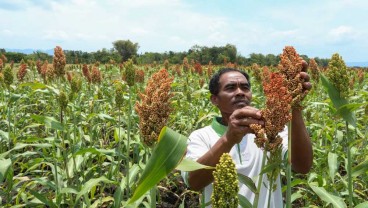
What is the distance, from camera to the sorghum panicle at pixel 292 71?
1.15 metres

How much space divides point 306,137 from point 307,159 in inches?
11.0

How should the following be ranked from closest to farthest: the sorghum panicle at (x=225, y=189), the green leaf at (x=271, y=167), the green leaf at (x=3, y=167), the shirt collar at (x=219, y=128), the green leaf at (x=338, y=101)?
the sorghum panicle at (x=225, y=189) < the green leaf at (x=271, y=167) < the green leaf at (x=338, y=101) < the green leaf at (x=3, y=167) < the shirt collar at (x=219, y=128)

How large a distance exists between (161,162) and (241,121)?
0.55 m

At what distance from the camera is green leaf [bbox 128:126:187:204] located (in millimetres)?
1008

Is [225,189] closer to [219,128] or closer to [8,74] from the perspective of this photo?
[219,128]

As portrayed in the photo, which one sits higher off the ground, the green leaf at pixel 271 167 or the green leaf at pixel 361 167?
the green leaf at pixel 271 167

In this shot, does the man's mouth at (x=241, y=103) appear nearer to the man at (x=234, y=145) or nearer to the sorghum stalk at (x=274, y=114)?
the man at (x=234, y=145)

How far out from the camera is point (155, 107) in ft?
4.45

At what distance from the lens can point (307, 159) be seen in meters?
2.13

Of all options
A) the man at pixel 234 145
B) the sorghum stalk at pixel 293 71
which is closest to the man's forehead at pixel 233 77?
the man at pixel 234 145

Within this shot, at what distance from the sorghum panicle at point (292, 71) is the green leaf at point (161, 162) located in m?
0.39

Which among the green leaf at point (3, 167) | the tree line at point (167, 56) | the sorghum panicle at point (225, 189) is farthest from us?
the tree line at point (167, 56)

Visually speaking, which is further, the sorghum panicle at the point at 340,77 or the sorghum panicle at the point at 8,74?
the sorghum panicle at the point at 8,74

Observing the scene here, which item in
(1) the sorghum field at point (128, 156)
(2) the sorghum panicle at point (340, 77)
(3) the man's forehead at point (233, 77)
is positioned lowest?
(1) the sorghum field at point (128, 156)
